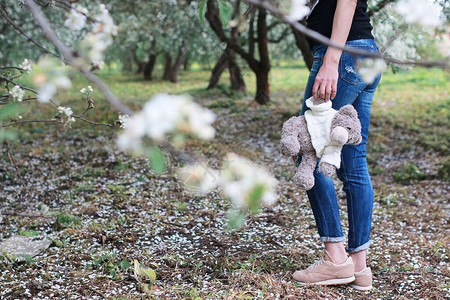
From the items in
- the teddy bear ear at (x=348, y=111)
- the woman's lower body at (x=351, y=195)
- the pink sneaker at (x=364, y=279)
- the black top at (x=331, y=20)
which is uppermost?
the black top at (x=331, y=20)

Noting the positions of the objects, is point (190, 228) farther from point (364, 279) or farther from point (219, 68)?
point (219, 68)

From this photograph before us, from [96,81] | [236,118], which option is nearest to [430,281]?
[96,81]

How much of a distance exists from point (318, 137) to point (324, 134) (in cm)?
3

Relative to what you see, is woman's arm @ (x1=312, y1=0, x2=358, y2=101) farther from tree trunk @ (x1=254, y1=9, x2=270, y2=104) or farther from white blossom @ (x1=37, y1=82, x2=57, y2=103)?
tree trunk @ (x1=254, y1=9, x2=270, y2=104)

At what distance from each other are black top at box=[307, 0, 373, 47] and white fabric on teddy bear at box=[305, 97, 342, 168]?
1.15 ft

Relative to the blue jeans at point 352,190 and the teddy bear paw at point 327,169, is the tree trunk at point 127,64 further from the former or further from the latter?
the teddy bear paw at point 327,169

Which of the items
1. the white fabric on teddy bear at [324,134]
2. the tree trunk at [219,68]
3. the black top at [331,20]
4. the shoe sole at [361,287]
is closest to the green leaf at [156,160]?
the white fabric on teddy bear at [324,134]

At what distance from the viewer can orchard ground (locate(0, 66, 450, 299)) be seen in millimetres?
2084

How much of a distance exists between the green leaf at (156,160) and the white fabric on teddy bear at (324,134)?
0.92 m

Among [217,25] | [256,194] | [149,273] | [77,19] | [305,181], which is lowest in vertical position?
[149,273]

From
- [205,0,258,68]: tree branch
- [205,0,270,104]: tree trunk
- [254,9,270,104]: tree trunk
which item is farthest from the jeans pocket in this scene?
[254,9,270,104]: tree trunk

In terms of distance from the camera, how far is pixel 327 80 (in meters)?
1.81

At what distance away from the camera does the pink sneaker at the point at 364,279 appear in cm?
205

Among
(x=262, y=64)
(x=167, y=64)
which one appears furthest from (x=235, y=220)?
(x=167, y=64)
